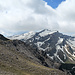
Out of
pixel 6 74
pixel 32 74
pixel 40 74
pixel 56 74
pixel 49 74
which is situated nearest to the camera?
pixel 6 74

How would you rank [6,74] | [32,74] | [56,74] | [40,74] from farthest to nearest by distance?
1. [56,74]
2. [40,74]
3. [32,74]
4. [6,74]

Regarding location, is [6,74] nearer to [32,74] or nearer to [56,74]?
[32,74]

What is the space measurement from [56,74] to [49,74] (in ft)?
28.1

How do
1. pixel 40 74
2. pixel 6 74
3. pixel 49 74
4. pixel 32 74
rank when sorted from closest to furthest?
pixel 6 74, pixel 32 74, pixel 40 74, pixel 49 74

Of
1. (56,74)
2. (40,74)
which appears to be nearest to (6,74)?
(40,74)

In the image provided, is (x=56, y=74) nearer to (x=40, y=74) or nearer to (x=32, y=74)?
(x=40, y=74)

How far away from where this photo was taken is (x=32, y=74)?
76.8 meters

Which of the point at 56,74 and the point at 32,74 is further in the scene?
the point at 56,74

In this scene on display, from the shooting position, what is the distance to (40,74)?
8181cm

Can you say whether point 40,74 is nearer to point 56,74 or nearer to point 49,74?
point 49,74

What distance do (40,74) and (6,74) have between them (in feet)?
105

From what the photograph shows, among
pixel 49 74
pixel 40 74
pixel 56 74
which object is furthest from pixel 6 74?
pixel 56 74

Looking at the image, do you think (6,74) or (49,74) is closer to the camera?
(6,74)

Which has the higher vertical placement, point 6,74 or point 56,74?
point 56,74
